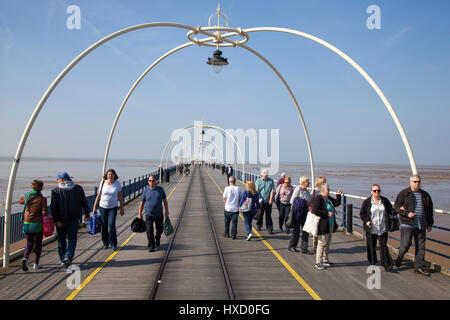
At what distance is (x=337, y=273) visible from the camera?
6.51 metres

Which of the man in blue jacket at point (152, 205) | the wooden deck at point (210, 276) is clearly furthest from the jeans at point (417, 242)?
Answer: the man in blue jacket at point (152, 205)

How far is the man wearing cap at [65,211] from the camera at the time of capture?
6503 mm

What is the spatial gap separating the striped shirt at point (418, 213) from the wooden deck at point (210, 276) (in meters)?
0.93

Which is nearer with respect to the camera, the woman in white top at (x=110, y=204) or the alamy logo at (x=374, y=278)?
the alamy logo at (x=374, y=278)

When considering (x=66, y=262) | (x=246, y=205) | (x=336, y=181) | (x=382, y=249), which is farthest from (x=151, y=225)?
(x=336, y=181)

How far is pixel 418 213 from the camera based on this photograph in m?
6.48

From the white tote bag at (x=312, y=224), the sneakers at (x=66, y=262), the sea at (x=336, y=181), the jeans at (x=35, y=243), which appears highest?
the white tote bag at (x=312, y=224)

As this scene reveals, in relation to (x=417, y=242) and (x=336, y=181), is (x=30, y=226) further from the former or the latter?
(x=336, y=181)

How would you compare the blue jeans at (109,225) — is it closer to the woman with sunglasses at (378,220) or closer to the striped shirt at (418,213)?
the woman with sunglasses at (378,220)

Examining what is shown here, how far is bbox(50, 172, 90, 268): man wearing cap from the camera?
650 centimetres

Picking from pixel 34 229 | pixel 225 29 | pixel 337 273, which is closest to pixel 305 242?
pixel 337 273

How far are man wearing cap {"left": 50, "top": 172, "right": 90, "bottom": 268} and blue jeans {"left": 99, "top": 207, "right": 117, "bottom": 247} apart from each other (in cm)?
106
